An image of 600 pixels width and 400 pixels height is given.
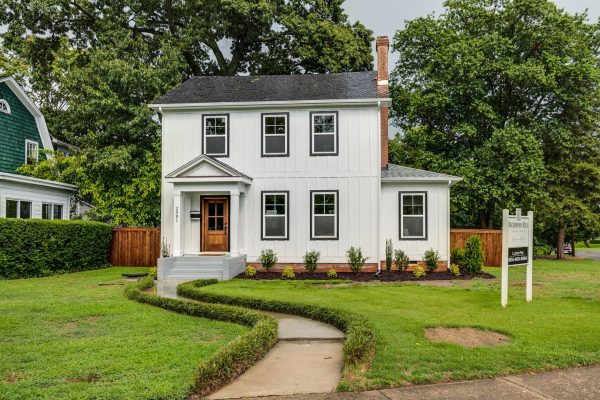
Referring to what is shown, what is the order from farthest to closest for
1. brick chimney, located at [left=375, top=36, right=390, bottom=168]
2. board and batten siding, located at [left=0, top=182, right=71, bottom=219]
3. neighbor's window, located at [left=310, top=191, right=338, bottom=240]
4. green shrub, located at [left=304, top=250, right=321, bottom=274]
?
brick chimney, located at [left=375, top=36, right=390, bottom=168] < board and batten siding, located at [left=0, top=182, right=71, bottom=219] < neighbor's window, located at [left=310, top=191, right=338, bottom=240] < green shrub, located at [left=304, top=250, right=321, bottom=274]

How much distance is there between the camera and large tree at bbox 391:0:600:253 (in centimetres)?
2244

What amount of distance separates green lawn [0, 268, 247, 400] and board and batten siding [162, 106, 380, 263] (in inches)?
269

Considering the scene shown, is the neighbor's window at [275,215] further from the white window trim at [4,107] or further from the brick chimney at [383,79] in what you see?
the white window trim at [4,107]

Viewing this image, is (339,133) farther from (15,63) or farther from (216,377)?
(15,63)

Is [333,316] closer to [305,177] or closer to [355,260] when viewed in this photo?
[355,260]

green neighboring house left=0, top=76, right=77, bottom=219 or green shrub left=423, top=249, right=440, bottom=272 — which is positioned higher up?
green neighboring house left=0, top=76, right=77, bottom=219

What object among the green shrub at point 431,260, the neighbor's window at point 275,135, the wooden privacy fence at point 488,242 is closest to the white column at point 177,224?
the neighbor's window at point 275,135

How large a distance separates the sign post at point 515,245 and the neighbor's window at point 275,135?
8.58 m

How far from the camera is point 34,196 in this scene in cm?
1855

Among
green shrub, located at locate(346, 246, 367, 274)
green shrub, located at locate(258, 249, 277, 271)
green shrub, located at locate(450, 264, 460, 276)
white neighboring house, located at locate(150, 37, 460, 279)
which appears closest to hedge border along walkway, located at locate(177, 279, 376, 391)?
green shrub, located at locate(258, 249, 277, 271)

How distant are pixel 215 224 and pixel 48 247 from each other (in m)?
5.39

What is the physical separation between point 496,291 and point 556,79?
15.9 meters

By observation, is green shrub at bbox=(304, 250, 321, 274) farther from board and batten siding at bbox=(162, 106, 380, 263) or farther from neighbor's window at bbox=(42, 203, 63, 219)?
neighbor's window at bbox=(42, 203, 63, 219)

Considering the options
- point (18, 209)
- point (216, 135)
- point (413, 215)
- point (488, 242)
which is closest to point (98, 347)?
point (216, 135)
